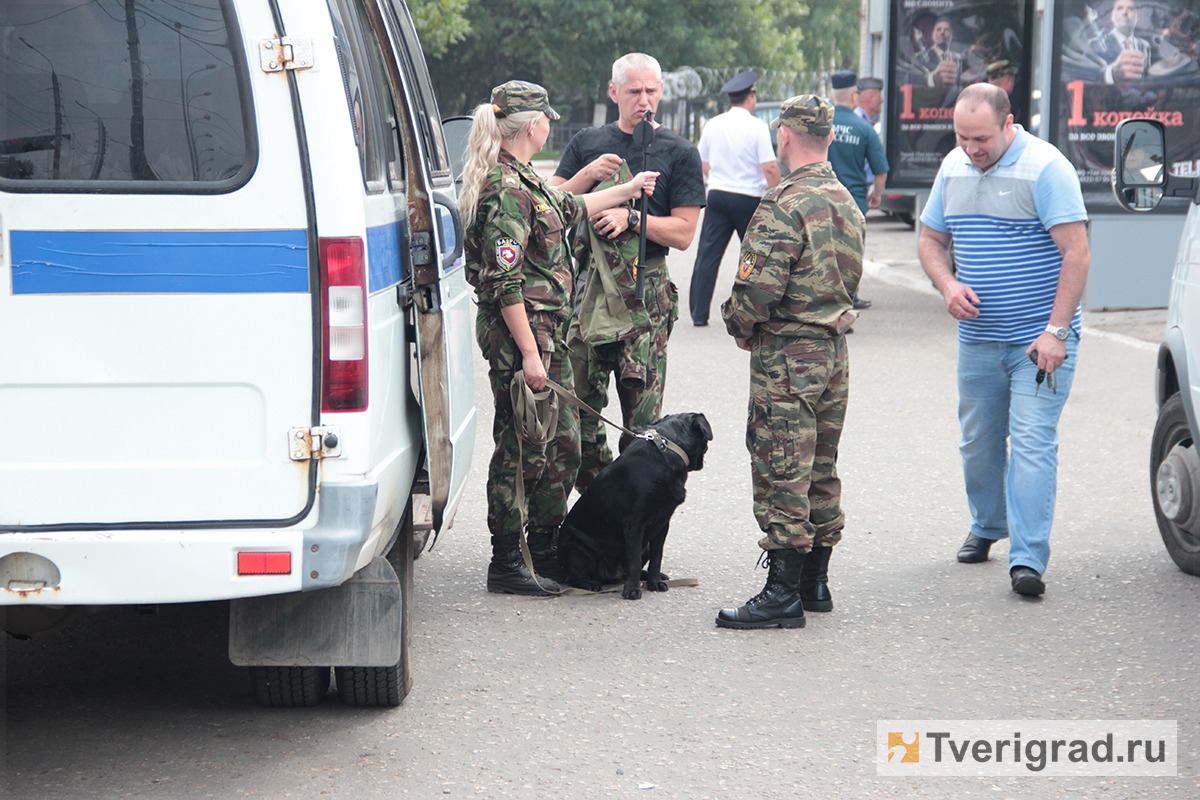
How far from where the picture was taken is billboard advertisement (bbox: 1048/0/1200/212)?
36.8 feet

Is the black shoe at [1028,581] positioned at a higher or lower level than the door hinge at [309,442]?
lower

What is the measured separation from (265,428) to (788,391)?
200 cm

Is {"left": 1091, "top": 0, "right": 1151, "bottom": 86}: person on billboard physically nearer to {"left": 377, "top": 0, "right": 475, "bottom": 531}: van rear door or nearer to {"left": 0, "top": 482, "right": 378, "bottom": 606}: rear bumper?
{"left": 377, "top": 0, "right": 475, "bottom": 531}: van rear door

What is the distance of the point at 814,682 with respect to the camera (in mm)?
4102

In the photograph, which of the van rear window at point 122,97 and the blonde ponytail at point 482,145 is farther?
the blonde ponytail at point 482,145

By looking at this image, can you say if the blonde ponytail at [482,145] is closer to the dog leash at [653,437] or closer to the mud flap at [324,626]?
the dog leash at [653,437]

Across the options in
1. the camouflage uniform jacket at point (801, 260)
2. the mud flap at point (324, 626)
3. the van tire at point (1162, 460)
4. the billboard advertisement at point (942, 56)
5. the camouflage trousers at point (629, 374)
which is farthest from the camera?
the billboard advertisement at point (942, 56)

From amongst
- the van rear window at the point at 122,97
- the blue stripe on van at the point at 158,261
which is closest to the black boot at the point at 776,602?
the blue stripe on van at the point at 158,261

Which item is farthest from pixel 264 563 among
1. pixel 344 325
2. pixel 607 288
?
pixel 607 288

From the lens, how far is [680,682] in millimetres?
4094

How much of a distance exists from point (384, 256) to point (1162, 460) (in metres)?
3.58

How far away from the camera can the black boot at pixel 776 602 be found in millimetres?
4574

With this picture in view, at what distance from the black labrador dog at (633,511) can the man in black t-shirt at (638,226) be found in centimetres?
48

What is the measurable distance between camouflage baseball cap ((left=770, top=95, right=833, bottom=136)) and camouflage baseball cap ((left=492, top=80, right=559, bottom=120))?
2.83 feet
